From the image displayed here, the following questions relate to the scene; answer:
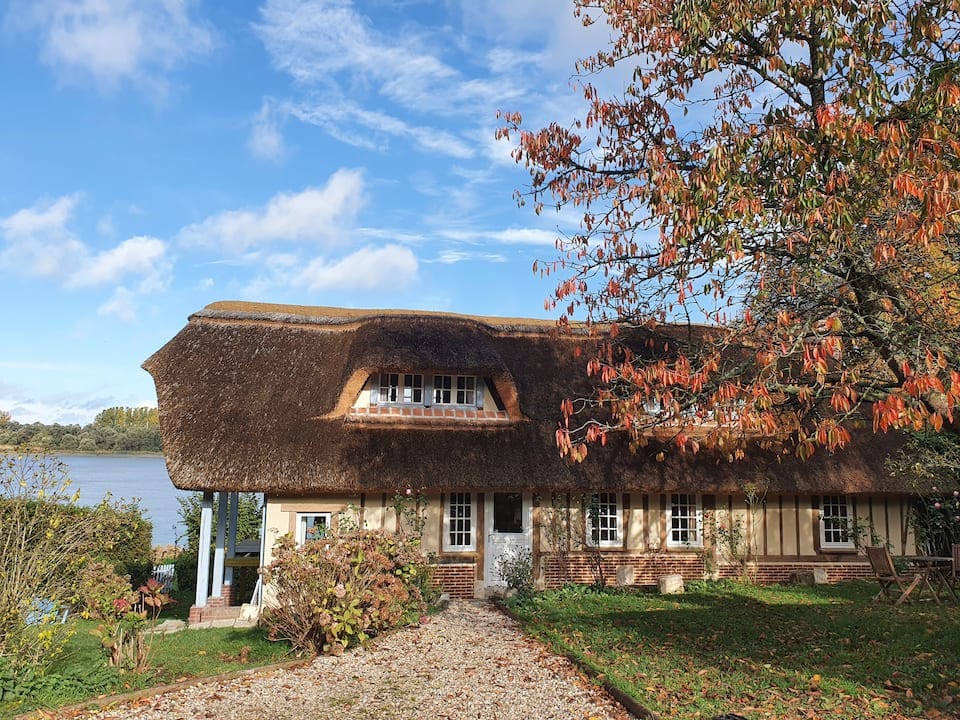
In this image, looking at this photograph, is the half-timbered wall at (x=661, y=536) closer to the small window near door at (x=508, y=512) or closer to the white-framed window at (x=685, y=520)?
the white-framed window at (x=685, y=520)

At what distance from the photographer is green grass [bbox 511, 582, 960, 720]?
6.61m

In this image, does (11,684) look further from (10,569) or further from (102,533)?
(102,533)

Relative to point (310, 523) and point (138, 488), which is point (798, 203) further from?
point (138, 488)

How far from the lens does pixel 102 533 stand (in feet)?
28.9

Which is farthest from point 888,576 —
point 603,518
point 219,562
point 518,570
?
point 219,562

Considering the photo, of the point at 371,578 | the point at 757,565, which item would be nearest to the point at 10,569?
the point at 371,578

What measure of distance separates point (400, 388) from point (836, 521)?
9.68 metres

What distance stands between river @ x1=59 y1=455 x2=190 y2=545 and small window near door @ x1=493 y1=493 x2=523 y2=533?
→ 700cm

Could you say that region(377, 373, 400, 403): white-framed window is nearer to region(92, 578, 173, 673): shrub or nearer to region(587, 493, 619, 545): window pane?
region(587, 493, 619, 545): window pane

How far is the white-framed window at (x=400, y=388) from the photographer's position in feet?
48.1

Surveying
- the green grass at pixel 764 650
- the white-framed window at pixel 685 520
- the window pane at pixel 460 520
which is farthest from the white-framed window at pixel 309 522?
the white-framed window at pixel 685 520

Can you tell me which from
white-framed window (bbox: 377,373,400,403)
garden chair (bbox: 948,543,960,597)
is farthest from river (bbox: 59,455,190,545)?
garden chair (bbox: 948,543,960,597)

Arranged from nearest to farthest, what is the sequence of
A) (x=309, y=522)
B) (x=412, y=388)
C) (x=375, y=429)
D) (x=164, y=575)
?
(x=309, y=522) → (x=375, y=429) → (x=412, y=388) → (x=164, y=575)

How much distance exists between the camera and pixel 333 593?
29.3 ft
